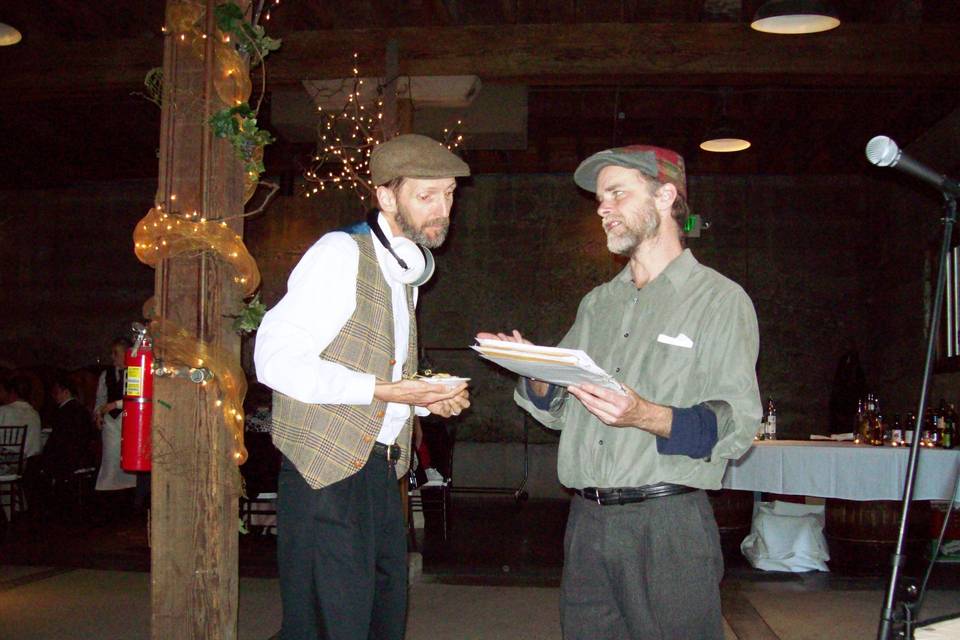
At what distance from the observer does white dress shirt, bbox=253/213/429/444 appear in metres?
2.18

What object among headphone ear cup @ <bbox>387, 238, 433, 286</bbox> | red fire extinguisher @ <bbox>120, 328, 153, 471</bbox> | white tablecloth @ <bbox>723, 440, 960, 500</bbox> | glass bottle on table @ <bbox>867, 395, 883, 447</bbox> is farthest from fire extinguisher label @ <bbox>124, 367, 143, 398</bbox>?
glass bottle on table @ <bbox>867, 395, 883, 447</bbox>

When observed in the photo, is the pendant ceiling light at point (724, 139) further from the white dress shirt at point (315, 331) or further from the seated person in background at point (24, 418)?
the seated person in background at point (24, 418)

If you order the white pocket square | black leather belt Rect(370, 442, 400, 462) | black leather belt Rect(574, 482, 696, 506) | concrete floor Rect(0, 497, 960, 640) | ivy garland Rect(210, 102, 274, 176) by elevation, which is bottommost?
concrete floor Rect(0, 497, 960, 640)

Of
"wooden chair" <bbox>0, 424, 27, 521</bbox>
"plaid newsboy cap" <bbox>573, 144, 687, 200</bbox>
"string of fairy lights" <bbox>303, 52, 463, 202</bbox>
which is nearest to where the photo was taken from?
"plaid newsboy cap" <bbox>573, 144, 687, 200</bbox>

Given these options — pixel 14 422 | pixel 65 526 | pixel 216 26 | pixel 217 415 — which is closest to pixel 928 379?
pixel 217 415

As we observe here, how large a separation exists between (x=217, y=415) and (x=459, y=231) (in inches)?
356

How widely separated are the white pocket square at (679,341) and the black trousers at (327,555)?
2.67 ft

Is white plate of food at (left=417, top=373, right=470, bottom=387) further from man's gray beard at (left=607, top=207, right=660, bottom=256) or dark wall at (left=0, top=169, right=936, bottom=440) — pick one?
dark wall at (left=0, top=169, right=936, bottom=440)

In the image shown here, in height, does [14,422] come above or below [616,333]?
below

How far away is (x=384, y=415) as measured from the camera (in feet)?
7.80

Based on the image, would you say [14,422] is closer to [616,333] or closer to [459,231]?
[459,231]

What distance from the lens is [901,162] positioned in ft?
5.85

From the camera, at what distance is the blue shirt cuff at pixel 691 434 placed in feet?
6.33

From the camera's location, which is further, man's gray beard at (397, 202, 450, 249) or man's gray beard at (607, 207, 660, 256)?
man's gray beard at (397, 202, 450, 249)
